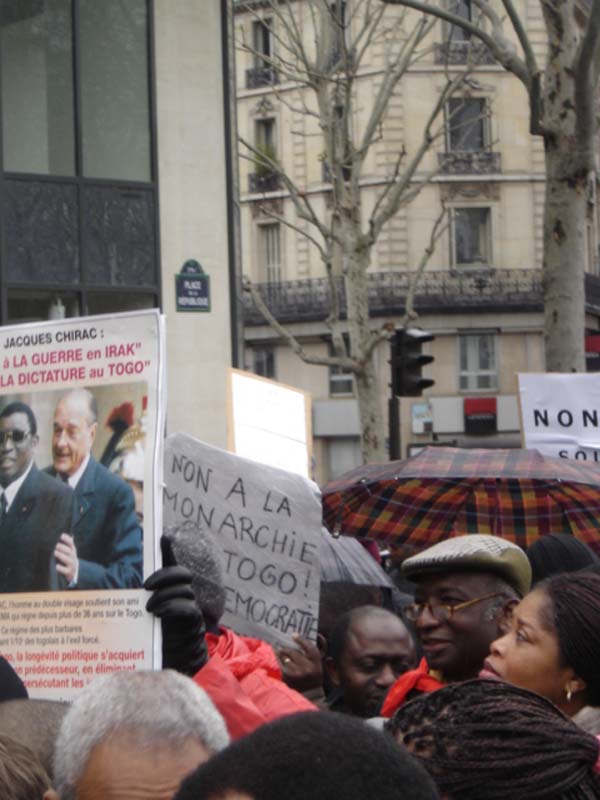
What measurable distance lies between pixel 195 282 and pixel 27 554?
11454 mm

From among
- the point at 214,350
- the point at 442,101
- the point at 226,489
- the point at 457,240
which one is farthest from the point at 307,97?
the point at 226,489

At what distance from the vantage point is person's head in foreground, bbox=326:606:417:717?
15.8 ft

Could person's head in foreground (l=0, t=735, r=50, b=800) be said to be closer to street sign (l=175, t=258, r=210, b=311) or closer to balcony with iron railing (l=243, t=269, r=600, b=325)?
street sign (l=175, t=258, r=210, b=311)

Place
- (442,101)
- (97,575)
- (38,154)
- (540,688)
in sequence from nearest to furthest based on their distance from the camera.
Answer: (540,688) → (97,575) → (38,154) → (442,101)

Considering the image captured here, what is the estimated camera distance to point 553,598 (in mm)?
3064

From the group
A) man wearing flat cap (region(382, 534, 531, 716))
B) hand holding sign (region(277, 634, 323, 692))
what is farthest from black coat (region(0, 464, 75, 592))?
hand holding sign (region(277, 634, 323, 692))

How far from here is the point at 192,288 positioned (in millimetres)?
15000

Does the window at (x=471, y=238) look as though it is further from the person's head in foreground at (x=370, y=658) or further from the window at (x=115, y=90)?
the person's head in foreground at (x=370, y=658)

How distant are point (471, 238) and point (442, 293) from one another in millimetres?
2181

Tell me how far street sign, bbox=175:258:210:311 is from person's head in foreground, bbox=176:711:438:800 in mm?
13265

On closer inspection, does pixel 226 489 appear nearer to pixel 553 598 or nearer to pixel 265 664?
pixel 265 664

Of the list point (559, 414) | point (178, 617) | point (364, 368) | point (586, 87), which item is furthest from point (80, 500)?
point (364, 368)

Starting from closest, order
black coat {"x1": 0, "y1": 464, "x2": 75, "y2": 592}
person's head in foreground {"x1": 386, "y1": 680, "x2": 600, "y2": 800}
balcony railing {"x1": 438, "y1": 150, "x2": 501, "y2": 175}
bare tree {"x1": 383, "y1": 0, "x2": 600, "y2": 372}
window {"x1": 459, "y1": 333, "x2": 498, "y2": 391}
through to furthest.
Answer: person's head in foreground {"x1": 386, "y1": 680, "x2": 600, "y2": 800} → black coat {"x1": 0, "y1": 464, "x2": 75, "y2": 592} → bare tree {"x1": 383, "y1": 0, "x2": 600, "y2": 372} → window {"x1": 459, "y1": 333, "x2": 498, "y2": 391} → balcony railing {"x1": 438, "y1": 150, "x2": 501, "y2": 175}

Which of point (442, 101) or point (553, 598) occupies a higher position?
point (442, 101)
